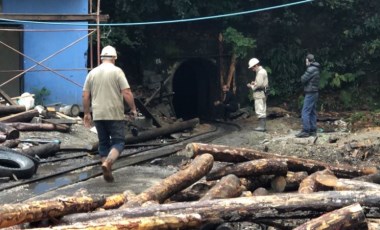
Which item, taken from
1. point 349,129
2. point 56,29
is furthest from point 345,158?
point 56,29

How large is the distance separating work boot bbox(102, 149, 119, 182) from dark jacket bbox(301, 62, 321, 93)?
6.29m

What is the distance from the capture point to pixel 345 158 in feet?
38.5

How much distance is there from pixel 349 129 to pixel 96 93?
884cm

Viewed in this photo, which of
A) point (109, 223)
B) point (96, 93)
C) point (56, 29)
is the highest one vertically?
point (56, 29)

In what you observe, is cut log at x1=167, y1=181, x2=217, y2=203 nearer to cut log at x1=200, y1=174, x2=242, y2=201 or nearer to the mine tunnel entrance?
cut log at x1=200, y1=174, x2=242, y2=201

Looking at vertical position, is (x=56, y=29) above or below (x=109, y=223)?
above

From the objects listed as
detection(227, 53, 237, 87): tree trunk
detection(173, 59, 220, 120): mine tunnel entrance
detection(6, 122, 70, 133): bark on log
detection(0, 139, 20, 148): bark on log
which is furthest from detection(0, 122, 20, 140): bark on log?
detection(227, 53, 237, 87): tree trunk

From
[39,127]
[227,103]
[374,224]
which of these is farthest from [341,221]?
[227,103]

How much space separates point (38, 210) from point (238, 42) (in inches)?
636

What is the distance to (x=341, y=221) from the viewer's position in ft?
17.2

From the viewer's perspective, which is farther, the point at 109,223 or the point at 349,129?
the point at 349,129

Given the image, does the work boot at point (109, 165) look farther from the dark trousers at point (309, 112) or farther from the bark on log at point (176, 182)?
the dark trousers at point (309, 112)

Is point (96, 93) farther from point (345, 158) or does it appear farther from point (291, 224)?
point (345, 158)

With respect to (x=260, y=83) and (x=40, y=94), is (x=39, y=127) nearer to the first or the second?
(x=40, y=94)
